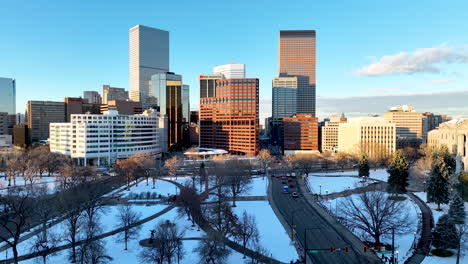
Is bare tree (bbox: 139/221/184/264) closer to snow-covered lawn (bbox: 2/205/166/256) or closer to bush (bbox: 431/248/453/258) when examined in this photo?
snow-covered lawn (bbox: 2/205/166/256)

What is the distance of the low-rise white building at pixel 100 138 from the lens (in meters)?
128

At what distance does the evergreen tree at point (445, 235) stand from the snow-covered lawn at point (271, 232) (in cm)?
1705

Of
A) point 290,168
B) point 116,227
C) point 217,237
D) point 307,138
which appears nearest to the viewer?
point 217,237

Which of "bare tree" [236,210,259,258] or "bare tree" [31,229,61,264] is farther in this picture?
"bare tree" [236,210,259,258]

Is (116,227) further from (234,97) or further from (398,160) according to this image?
(234,97)

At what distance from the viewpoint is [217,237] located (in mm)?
35156

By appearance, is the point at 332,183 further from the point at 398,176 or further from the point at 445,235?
the point at 445,235

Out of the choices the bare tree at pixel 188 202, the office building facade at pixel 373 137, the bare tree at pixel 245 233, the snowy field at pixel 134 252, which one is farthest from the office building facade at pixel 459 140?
the snowy field at pixel 134 252

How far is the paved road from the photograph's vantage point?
36.7 m

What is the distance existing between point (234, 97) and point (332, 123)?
72.6 metres

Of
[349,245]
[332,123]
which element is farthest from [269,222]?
[332,123]

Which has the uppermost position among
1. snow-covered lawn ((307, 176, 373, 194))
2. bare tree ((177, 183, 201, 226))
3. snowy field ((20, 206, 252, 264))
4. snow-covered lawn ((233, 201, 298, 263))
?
bare tree ((177, 183, 201, 226))

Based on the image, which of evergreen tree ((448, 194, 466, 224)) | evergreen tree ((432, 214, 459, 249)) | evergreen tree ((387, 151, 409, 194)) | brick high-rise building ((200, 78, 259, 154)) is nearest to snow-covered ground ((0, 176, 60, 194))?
evergreen tree ((432, 214, 459, 249))

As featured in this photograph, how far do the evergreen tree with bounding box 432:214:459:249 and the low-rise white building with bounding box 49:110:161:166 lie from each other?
11866 centimetres
